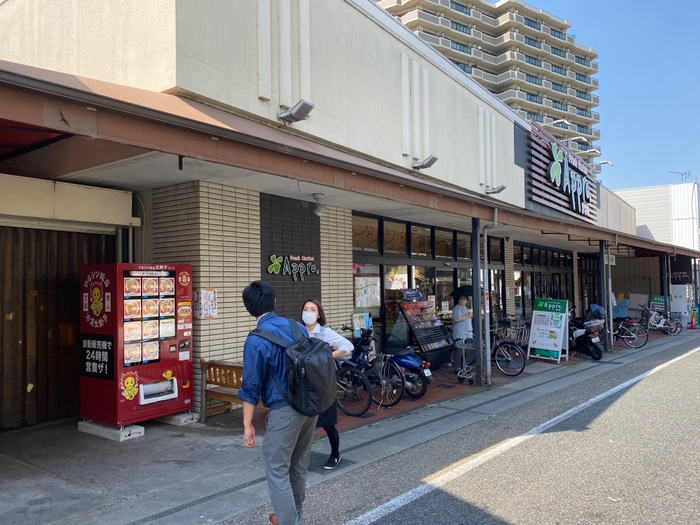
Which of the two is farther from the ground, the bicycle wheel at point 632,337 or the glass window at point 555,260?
the glass window at point 555,260

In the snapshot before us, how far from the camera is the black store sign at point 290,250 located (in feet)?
27.3

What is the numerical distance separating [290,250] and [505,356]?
199 inches

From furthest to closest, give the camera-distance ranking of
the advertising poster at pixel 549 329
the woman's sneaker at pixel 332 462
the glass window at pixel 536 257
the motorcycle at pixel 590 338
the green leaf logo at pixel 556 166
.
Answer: the glass window at pixel 536 257 → the green leaf logo at pixel 556 166 → the motorcycle at pixel 590 338 → the advertising poster at pixel 549 329 → the woman's sneaker at pixel 332 462

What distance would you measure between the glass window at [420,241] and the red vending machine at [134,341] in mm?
6313

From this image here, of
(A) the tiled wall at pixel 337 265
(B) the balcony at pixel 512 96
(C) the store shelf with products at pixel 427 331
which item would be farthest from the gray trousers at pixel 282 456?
(B) the balcony at pixel 512 96

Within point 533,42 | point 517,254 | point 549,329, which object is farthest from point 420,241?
point 533,42

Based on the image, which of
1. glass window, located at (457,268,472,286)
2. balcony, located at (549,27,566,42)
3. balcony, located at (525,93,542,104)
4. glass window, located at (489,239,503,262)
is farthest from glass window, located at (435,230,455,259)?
balcony, located at (549,27,566,42)

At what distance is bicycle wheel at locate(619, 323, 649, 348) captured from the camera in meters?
16.2

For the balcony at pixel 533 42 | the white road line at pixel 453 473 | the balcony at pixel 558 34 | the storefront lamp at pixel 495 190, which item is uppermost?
the balcony at pixel 558 34

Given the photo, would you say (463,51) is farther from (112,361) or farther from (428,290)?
(112,361)

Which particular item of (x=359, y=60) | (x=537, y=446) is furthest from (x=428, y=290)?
(x=537, y=446)

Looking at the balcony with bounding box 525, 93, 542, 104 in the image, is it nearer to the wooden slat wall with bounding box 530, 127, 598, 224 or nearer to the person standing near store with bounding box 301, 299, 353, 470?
the wooden slat wall with bounding box 530, 127, 598, 224

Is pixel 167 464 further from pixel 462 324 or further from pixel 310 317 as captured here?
pixel 462 324

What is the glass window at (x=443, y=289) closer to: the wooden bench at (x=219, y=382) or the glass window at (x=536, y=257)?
the glass window at (x=536, y=257)
